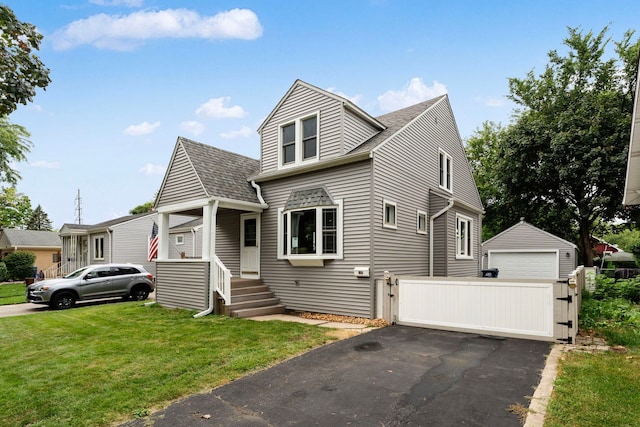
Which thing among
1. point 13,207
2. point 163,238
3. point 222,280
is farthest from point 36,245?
point 222,280

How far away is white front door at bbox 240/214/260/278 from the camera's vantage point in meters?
11.6

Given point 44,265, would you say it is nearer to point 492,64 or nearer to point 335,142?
point 335,142

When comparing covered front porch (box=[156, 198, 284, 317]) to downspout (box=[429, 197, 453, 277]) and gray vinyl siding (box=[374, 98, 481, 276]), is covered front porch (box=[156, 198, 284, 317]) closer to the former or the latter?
gray vinyl siding (box=[374, 98, 481, 276])

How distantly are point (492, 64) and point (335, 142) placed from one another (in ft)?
27.7

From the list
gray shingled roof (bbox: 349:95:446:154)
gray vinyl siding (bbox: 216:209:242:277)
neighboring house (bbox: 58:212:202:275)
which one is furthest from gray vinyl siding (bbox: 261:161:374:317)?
neighboring house (bbox: 58:212:202:275)

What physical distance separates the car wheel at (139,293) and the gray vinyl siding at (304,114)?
7.73 meters

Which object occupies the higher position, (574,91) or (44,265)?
(574,91)

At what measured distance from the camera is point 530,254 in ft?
64.1

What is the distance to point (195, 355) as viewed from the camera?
585cm

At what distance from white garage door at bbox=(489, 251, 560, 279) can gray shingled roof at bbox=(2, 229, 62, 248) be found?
36304 millimetres

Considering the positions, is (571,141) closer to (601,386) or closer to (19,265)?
(601,386)

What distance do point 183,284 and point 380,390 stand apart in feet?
26.9

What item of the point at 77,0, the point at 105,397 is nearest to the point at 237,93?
the point at 77,0

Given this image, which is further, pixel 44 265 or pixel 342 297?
pixel 44 265
